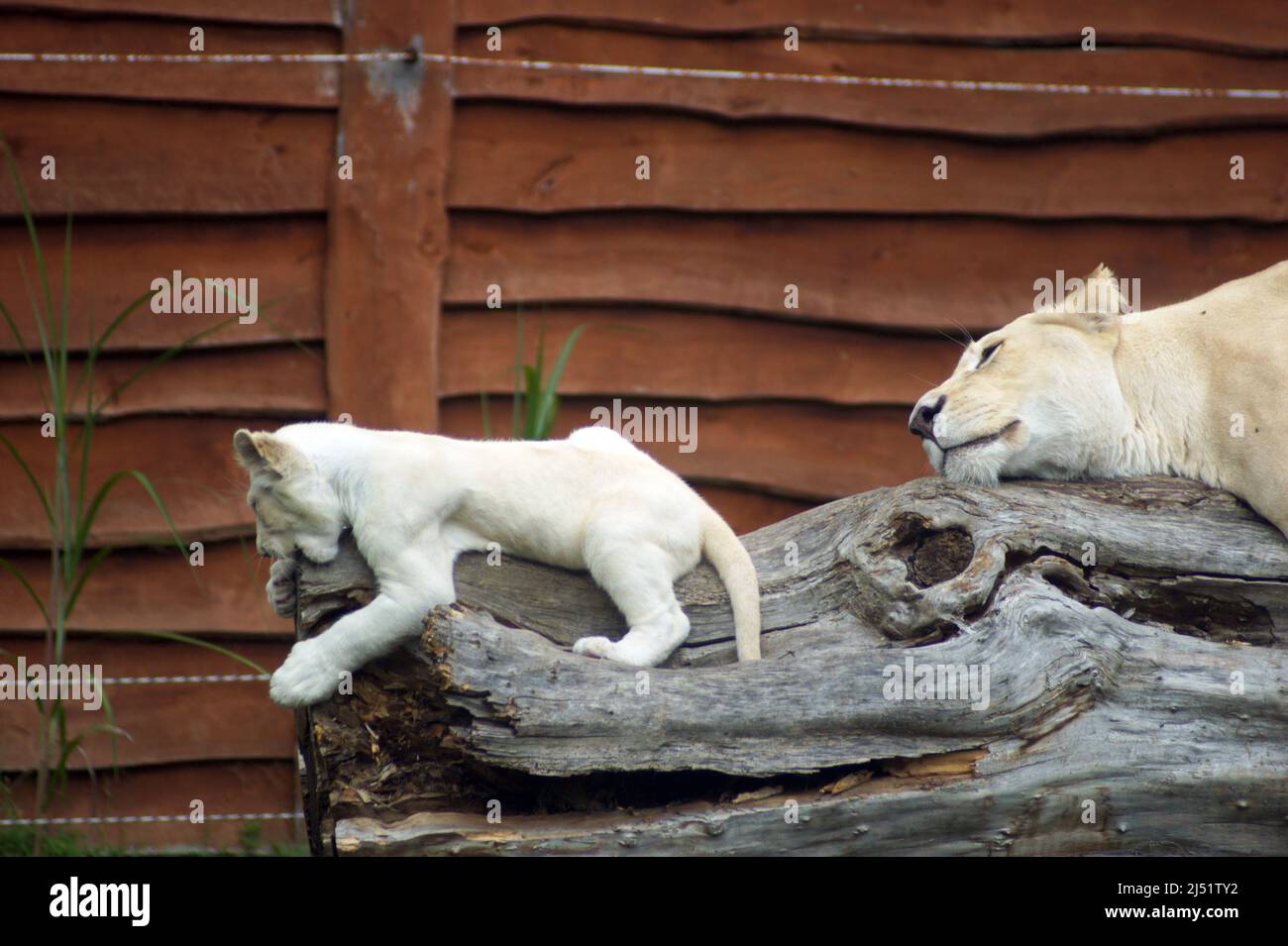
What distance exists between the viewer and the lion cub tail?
110 inches

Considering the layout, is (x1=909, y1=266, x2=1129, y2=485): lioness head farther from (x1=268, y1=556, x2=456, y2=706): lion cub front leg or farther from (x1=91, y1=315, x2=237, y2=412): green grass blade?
(x1=91, y1=315, x2=237, y2=412): green grass blade

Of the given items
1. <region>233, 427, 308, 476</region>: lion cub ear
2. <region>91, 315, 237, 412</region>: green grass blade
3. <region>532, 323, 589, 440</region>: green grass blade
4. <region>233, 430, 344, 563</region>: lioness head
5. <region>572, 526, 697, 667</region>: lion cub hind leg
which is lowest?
<region>572, 526, 697, 667</region>: lion cub hind leg

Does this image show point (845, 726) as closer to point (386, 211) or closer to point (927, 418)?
point (927, 418)

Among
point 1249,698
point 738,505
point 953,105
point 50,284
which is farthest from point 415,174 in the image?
point 1249,698

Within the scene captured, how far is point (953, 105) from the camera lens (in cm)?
467

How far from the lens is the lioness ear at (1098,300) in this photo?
10.9ft

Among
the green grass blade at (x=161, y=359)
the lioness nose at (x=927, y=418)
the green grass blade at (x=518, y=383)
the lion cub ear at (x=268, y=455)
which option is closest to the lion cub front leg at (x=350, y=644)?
the lion cub ear at (x=268, y=455)

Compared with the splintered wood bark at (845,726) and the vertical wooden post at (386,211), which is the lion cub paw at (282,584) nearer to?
the splintered wood bark at (845,726)

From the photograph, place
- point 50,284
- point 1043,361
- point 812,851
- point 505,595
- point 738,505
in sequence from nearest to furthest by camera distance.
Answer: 1. point 812,851
2. point 505,595
3. point 1043,361
4. point 50,284
5. point 738,505

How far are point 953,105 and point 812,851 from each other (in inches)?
122

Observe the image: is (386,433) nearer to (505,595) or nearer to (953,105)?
(505,595)

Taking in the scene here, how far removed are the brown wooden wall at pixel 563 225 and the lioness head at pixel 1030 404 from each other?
1.41 meters

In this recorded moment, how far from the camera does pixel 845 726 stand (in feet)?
8.71

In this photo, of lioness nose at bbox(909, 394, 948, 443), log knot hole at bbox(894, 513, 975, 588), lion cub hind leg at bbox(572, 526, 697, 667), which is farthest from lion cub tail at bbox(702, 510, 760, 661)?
lioness nose at bbox(909, 394, 948, 443)
